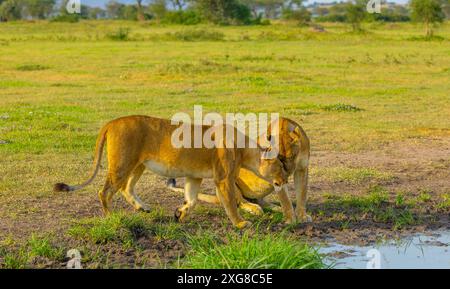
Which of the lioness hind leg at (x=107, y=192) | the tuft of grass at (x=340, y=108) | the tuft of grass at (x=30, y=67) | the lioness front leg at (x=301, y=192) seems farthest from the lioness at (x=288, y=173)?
the tuft of grass at (x=30, y=67)

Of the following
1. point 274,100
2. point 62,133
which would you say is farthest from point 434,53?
→ point 62,133

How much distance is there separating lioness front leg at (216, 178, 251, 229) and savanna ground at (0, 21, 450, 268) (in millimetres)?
196

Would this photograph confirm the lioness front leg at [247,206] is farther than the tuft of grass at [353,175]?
No

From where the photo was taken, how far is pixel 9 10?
55.8 metres

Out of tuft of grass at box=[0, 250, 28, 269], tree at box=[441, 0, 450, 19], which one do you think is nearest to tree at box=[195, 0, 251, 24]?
tree at box=[441, 0, 450, 19]

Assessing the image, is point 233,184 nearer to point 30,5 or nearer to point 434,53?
point 434,53

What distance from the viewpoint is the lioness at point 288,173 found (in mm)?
6430

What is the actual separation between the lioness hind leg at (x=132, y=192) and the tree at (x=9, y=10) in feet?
165

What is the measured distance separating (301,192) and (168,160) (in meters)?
1.12

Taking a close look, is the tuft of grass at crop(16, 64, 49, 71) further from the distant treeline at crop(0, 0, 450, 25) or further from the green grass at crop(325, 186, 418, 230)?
the distant treeline at crop(0, 0, 450, 25)

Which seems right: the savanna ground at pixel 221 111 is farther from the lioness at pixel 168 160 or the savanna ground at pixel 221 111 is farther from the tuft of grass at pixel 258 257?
the lioness at pixel 168 160

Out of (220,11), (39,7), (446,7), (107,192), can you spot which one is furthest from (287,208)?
(446,7)

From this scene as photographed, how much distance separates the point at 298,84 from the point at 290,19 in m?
36.6

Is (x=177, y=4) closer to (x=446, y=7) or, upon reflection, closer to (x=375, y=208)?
(x=446, y=7)
